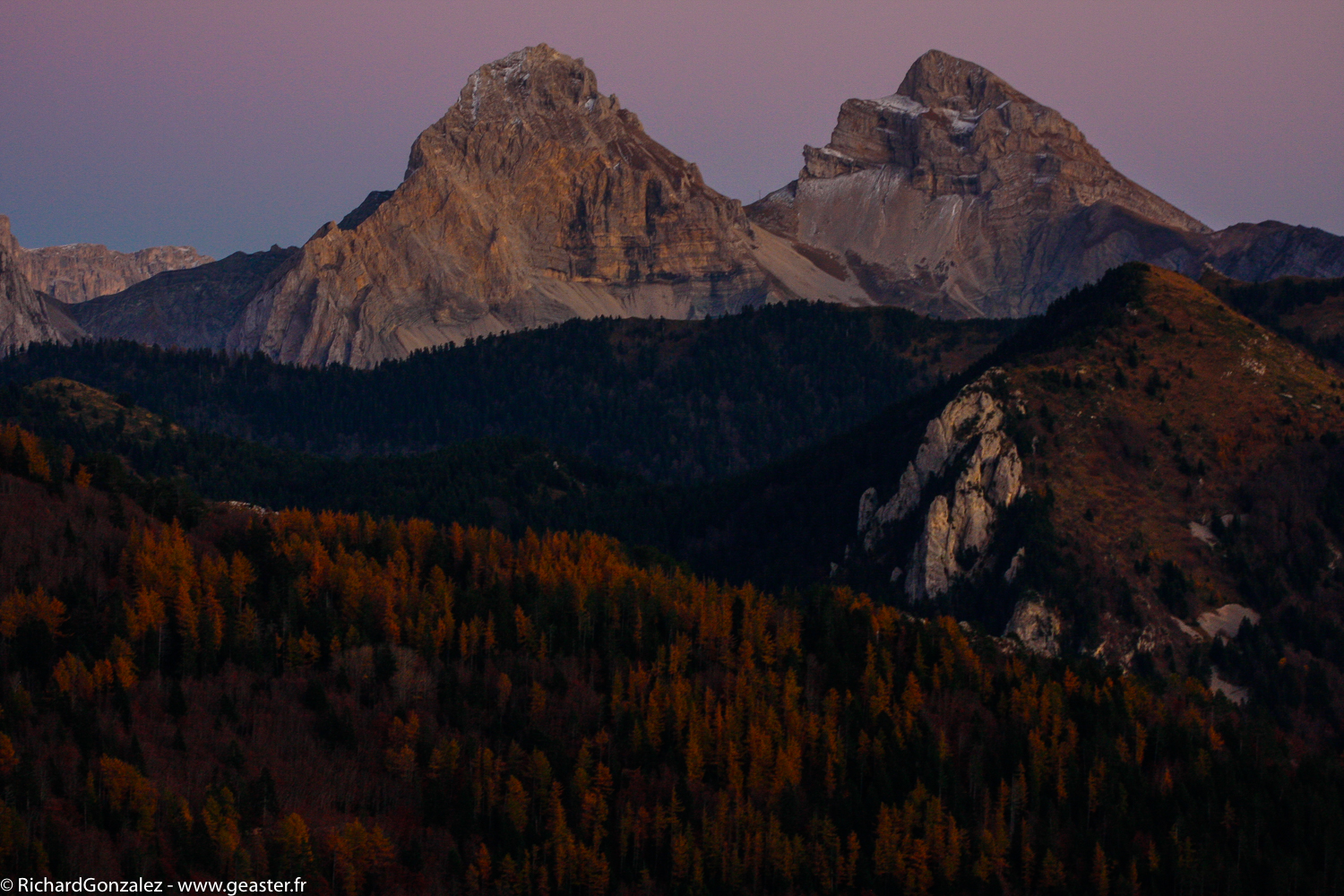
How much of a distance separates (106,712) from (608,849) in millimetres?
49815

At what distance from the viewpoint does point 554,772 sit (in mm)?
175875

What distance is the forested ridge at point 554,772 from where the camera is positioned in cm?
15538

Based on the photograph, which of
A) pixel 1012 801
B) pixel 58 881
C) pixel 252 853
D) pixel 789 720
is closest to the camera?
pixel 58 881

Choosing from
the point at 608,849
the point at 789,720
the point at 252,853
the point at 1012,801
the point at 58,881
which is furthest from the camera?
the point at 789,720

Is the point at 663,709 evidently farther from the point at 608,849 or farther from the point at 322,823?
the point at 322,823

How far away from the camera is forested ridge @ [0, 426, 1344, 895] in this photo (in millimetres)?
155375

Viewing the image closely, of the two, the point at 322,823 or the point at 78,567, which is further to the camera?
the point at 78,567

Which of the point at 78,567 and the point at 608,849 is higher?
the point at 78,567

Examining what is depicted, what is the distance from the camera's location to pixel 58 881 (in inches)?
5482

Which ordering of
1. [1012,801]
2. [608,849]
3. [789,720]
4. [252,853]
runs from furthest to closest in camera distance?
[789,720], [1012,801], [608,849], [252,853]

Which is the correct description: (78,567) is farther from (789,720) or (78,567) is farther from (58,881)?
(789,720)

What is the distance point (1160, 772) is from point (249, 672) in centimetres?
9515

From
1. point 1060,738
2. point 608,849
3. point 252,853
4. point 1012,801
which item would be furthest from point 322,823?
point 1060,738

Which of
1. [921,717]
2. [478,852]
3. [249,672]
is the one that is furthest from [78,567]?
[921,717]
